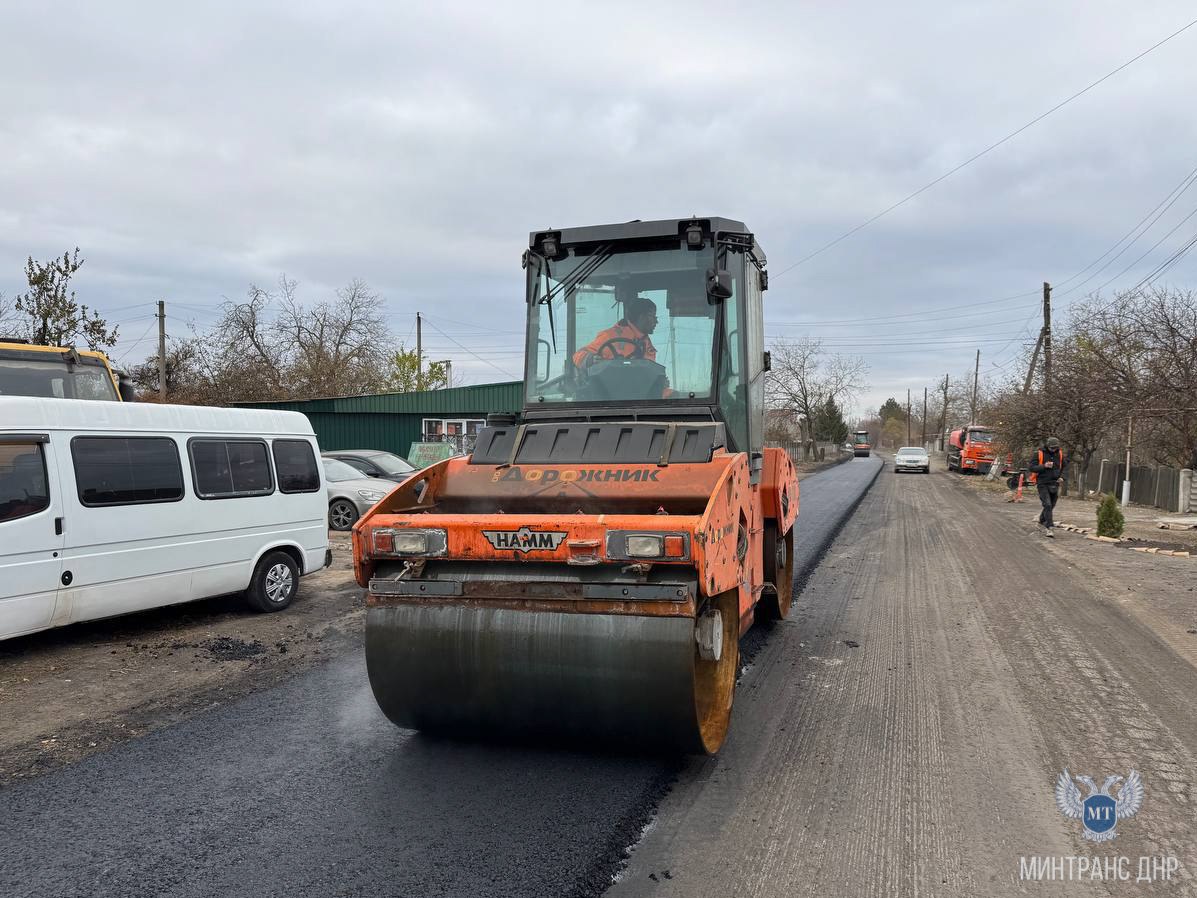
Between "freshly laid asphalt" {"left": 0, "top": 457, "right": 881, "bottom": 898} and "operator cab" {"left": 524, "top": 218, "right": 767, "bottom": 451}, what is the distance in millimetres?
2240

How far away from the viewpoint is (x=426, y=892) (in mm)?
3111

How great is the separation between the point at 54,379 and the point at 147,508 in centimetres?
328

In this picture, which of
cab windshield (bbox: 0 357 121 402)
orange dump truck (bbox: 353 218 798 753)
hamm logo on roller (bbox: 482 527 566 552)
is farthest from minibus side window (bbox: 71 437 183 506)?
hamm logo on roller (bbox: 482 527 566 552)

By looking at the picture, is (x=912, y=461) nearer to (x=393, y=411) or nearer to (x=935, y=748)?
(x=393, y=411)

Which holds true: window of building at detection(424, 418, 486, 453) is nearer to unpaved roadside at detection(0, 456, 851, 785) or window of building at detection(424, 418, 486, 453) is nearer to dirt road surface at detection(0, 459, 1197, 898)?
unpaved roadside at detection(0, 456, 851, 785)

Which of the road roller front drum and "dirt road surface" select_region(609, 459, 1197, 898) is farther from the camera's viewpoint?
the road roller front drum

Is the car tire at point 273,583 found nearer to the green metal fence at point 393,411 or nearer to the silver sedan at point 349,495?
the silver sedan at point 349,495

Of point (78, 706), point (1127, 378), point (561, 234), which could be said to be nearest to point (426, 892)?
point (78, 706)

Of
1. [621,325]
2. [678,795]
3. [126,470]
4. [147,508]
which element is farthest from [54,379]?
[678,795]

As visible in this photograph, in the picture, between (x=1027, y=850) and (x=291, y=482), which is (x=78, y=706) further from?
(x=1027, y=850)

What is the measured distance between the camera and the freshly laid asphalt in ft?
10.6

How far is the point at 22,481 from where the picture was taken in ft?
20.1

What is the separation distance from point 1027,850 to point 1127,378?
53.4 ft

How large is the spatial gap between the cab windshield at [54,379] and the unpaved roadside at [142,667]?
9.33 feet
